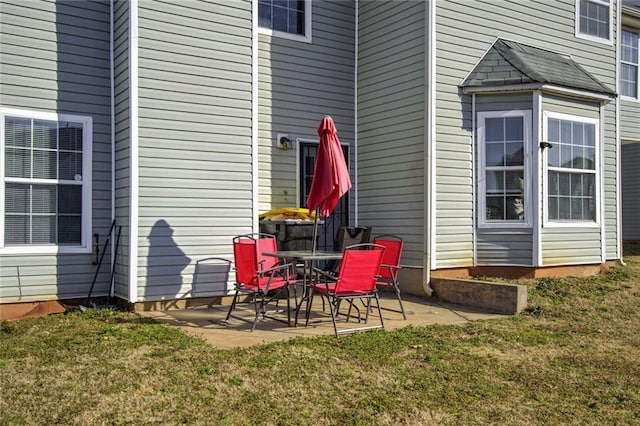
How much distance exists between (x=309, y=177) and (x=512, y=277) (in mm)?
3534

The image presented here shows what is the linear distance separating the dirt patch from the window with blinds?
0.71m

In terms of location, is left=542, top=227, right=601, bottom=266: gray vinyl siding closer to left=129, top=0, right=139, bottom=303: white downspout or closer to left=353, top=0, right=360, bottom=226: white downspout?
left=353, top=0, right=360, bottom=226: white downspout

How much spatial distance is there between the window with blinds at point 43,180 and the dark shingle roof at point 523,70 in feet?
18.5

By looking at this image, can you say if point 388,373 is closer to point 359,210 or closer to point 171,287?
point 171,287

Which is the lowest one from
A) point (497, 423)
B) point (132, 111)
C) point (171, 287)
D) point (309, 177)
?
point (497, 423)

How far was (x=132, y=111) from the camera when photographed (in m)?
6.65

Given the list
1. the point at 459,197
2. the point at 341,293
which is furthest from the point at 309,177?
the point at 341,293

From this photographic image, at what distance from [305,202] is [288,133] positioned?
44.7 inches

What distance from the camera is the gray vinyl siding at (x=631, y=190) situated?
619 inches

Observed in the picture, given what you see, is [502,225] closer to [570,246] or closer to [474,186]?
[474,186]

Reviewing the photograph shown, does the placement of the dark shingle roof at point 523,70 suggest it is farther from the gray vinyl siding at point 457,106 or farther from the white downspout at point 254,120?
the white downspout at point 254,120

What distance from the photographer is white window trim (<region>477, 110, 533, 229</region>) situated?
8.32m

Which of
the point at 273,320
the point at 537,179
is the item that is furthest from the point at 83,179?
the point at 537,179

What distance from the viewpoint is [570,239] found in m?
8.77
